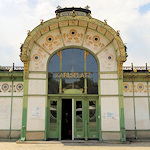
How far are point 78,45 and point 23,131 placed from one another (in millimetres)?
6253

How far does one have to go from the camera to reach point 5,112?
1338cm

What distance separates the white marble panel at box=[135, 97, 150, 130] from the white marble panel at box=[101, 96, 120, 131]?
2.01m

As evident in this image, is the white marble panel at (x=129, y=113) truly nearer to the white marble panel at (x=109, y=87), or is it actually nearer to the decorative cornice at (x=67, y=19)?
the white marble panel at (x=109, y=87)

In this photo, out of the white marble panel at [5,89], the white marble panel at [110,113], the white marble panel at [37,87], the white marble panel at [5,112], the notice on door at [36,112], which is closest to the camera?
the white marble panel at [110,113]

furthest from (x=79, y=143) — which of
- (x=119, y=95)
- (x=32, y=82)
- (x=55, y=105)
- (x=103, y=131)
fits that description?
(x=32, y=82)

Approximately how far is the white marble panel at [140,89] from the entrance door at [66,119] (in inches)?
178

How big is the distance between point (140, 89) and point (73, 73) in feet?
15.5

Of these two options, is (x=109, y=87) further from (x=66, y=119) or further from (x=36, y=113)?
(x=36, y=113)

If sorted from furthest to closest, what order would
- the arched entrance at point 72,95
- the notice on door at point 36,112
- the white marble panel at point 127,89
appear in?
the white marble panel at point 127,89, the arched entrance at point 72,95, the notice on door at point 36,112

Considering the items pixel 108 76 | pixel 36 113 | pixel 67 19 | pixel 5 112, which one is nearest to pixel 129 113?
pixel 108 76

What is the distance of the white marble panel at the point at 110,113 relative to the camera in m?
12.2

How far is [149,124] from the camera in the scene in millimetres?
13445

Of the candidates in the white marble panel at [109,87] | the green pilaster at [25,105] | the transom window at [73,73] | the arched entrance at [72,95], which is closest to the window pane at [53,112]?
the arched entrance at [72,95]

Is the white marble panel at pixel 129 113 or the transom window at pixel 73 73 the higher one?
the transom window at pixel 73 73
